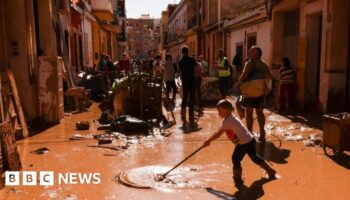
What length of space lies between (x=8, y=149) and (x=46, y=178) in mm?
671

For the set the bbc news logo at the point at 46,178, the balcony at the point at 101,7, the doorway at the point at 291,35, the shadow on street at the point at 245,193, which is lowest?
the shadow on street at the point at 245,193

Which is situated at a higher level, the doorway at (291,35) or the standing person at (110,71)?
the doorway at (291,35)

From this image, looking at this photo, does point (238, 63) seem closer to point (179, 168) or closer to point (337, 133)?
point (337, 133)

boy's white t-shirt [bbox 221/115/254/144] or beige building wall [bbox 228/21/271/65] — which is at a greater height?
beige building wall [bbox 228/21/271/65]

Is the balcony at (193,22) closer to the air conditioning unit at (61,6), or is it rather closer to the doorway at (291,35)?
the doorway at (291,35)

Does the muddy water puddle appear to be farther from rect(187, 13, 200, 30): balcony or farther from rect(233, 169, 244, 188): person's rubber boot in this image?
rect(187, 13, 200, 30): balcony

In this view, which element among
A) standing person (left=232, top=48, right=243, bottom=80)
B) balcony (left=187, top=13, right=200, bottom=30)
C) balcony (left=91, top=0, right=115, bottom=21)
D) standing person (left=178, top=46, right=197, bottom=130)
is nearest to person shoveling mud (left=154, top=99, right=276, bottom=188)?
standing person (left=178, top=46, right=197, bottom=130)

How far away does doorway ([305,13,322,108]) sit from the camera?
35.0ft

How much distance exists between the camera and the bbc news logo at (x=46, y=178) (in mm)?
4711

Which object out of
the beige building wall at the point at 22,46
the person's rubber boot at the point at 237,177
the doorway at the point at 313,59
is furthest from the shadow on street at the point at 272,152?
the beige building wall at the point at 22,46

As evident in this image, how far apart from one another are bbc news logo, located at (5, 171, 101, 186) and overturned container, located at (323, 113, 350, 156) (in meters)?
3.60

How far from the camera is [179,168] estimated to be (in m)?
5.34

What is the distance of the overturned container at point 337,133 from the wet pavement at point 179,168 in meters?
0.23

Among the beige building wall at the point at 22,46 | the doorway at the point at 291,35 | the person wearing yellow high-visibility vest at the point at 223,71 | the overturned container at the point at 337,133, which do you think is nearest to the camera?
the overturned container at the point at 337,133
